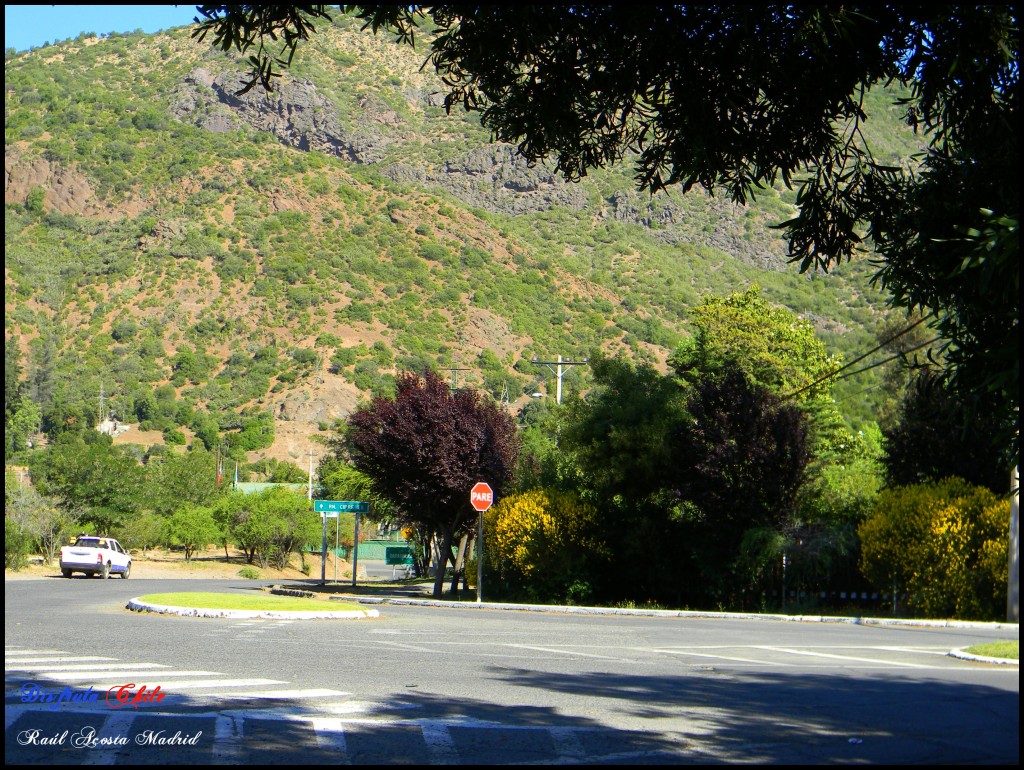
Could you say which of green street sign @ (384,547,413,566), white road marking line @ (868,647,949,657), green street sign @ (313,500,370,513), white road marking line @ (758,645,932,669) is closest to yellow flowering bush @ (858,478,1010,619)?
white road marking line @ (868,647,949,657)

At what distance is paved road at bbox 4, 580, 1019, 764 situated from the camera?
7.56 metres

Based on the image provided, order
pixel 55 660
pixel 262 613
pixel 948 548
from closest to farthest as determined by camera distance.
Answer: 1. pixel 55 660
2. pixel 262 613
3. pixel 948 548

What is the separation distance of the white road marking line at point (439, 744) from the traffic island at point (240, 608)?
12303 millimetres

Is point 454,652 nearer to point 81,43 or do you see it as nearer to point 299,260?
point 299,260

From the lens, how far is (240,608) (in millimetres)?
20594

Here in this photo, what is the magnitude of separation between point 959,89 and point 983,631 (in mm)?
18028

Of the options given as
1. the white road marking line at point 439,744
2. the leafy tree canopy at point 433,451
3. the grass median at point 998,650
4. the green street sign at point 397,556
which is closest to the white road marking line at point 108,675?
the white road marking line at point 439,744

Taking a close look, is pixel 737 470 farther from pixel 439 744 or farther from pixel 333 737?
pixel 333 737

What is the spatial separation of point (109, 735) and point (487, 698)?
11.7 ft

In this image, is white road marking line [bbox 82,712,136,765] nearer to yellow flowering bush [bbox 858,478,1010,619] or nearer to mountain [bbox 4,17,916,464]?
yellow flowering bush [bbox 858,478,1010,619]

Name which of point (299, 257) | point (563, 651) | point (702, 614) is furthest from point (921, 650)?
point (299, 257)

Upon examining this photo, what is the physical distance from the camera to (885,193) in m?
7.29

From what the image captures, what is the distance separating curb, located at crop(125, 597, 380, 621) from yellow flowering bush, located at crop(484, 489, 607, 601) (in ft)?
22.9

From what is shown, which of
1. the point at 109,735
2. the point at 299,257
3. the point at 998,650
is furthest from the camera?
the point at 299,257
